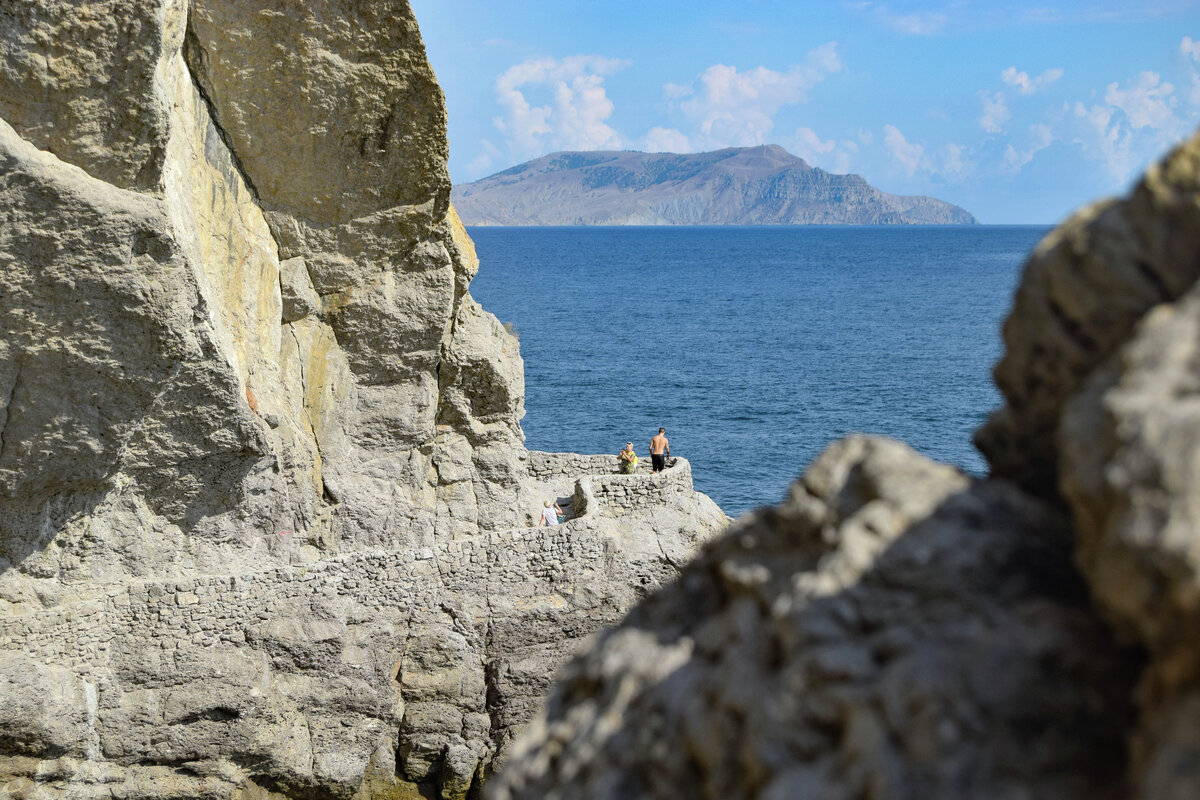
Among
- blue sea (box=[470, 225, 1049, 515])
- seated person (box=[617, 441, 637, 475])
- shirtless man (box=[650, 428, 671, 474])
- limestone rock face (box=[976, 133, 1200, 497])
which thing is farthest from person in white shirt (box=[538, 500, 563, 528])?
limestone rock face (box=[976, 133, 1200, 497])

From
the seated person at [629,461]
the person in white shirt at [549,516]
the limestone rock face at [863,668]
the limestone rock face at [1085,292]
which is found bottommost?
the person in white shirt at [549,516]

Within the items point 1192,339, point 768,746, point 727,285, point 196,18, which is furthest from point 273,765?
point 727,285

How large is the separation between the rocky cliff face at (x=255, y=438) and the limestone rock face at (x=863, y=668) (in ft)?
40.5

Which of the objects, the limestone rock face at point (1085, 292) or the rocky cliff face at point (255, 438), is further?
the rocky cliff face at point (255, 438)

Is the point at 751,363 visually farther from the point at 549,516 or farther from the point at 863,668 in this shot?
the point at 863,668

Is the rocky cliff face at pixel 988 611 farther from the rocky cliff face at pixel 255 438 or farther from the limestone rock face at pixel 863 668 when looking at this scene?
the rocky cliff face at pixel 255 438

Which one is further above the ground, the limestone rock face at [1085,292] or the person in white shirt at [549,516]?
the limestone rock face at [1085,292]

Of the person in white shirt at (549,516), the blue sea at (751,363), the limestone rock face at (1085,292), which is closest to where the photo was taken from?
the limestone rock face at (1085,292)

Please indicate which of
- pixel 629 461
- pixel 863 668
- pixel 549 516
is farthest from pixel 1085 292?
Answer: pixel 629 461

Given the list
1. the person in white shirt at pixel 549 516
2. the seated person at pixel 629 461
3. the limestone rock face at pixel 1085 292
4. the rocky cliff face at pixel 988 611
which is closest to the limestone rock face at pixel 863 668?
the rocky cliff face at pixel 988 611

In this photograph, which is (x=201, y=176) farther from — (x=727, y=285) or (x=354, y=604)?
(x=727, y=285)

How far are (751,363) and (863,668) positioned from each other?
211 feet

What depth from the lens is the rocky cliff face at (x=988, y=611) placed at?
13.3 ft

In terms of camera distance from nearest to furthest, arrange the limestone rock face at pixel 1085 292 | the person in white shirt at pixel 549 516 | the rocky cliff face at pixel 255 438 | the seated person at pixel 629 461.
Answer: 1. the limestone rock face at pixel 1085 292
2. the rocky cliff face at pixel 255 438
3. the person in white shirt at pixel 549 516
4. the seated person at pixel 629 461
